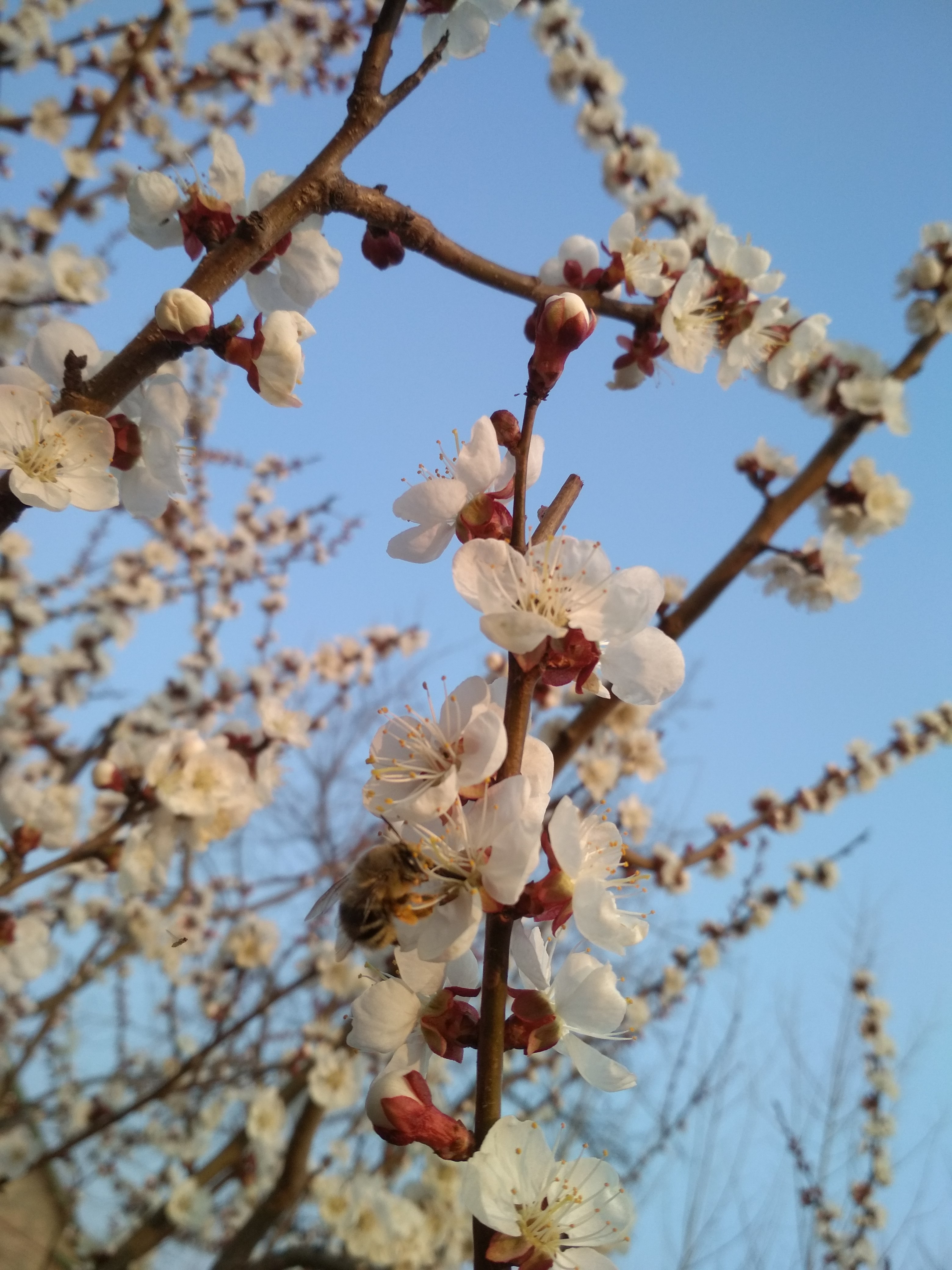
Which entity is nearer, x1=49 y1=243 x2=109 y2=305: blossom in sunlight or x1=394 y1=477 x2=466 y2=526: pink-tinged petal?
x1=394 y1=477 x2=466 y2=526: pink-tinged petal

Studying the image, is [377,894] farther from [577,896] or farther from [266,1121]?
[266,1121]

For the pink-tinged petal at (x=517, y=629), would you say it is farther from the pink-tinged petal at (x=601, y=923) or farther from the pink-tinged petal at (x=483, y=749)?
the pink-tinged petal at (x=601, y=923)

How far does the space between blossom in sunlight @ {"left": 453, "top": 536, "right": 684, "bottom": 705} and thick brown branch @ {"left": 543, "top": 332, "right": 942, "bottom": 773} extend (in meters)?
1.10

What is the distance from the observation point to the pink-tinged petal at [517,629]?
2.64ft

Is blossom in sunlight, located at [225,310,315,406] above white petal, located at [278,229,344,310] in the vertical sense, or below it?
below

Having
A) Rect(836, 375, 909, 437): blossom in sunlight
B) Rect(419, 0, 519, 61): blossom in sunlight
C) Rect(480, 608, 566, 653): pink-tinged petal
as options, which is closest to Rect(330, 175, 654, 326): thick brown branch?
Rect(419, 0, 519, 61): blossom in sunlight

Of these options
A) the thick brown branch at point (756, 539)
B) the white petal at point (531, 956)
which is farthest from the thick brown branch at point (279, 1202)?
the white petal at point (531, 956)

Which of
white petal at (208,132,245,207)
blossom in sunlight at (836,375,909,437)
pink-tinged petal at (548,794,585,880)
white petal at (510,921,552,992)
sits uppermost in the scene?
blossom in sunlight at (836,375,909,437)

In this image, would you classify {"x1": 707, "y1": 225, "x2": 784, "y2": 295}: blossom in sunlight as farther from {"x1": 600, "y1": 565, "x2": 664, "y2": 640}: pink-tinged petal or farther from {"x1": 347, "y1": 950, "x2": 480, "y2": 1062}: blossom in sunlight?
{"x1": 347, "y1": 950, "x2": 480, "y2": 1062}: blossom in sunlight

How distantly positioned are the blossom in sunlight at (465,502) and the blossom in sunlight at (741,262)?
1226 millimetres

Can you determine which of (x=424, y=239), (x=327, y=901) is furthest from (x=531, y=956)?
(x=424, y=239)

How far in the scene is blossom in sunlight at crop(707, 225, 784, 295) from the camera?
192 cm

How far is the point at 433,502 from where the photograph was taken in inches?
37.8

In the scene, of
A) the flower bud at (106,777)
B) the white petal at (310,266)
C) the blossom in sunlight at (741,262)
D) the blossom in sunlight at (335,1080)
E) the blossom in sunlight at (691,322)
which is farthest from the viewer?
the blossom in sunlight at (335,1080)
